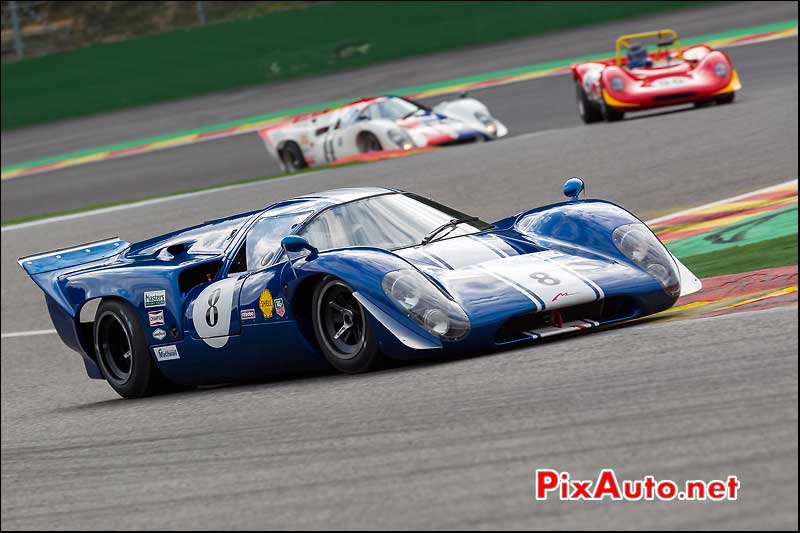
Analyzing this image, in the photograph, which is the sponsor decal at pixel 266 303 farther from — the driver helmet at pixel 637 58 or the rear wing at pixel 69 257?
the driver helmet at pixel 637 58

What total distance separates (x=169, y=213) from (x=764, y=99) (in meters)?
6.83

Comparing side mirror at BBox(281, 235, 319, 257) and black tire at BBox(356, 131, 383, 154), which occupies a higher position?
side mirror at BBox(281, 235, 319, 257)

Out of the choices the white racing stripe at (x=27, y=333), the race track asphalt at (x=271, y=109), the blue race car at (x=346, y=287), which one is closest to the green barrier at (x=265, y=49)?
the race track asphalt at (x=271, y=109)

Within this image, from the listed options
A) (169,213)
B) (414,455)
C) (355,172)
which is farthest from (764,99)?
(414,455)

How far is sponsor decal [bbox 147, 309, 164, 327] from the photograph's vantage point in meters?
6.84

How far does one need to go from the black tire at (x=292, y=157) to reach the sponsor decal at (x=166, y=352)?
9.95m

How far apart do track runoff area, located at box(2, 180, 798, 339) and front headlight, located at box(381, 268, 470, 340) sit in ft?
3.37

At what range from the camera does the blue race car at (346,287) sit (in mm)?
5602

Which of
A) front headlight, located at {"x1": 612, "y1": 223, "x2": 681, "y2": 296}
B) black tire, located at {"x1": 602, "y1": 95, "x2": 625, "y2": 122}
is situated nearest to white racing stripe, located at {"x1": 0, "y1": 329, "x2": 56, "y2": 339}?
front headlight, located at {"x1": 612, "y1": 223, "x2": 681, "y2": 296}

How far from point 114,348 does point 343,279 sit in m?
2.09

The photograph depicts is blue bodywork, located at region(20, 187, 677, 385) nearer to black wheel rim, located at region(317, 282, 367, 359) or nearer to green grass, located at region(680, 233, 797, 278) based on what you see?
black wheel rim, located at region(317, 282, 367, 359)

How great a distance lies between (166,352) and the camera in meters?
6.82

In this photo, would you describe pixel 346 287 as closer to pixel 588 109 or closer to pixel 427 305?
pixel 427 305

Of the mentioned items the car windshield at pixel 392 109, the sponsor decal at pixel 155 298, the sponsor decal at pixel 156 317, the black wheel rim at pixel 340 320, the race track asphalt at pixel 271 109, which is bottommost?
the race track asphalt at pixel 271 109
